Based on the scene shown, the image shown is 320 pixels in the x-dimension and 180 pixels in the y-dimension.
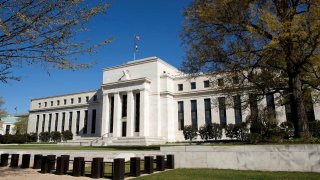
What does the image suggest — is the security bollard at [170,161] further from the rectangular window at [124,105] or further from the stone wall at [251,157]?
the rectangular window at [124,105]

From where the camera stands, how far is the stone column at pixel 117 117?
46500mm

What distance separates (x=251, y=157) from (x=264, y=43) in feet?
24.0

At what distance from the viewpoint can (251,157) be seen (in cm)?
1133

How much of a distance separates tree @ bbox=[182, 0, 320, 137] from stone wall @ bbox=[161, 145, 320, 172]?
2769 mm

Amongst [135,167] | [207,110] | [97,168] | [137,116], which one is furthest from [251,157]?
[137,116]

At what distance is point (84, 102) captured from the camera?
59594mm

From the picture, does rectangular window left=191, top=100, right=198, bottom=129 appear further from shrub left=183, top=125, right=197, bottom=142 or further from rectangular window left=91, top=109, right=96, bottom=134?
rectangular window left=91, top=109, right=96, bottom=134

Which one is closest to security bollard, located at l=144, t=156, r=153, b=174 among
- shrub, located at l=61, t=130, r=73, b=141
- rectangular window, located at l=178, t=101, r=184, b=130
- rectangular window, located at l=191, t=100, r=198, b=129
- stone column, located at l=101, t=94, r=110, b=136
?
rectangular window, located at l=191, t=100, r=198, b=129

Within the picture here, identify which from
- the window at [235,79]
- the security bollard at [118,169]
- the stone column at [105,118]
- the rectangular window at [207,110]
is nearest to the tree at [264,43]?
the window at [235,79]

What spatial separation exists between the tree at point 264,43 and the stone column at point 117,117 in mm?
30298

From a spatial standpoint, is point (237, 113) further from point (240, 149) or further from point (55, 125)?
point (55, 125)

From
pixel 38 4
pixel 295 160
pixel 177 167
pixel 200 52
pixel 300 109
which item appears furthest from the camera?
pixel 200 52

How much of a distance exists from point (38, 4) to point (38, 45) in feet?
Result: 5.01

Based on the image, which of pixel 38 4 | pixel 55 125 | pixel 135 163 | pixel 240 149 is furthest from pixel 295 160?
pixel 55 125
